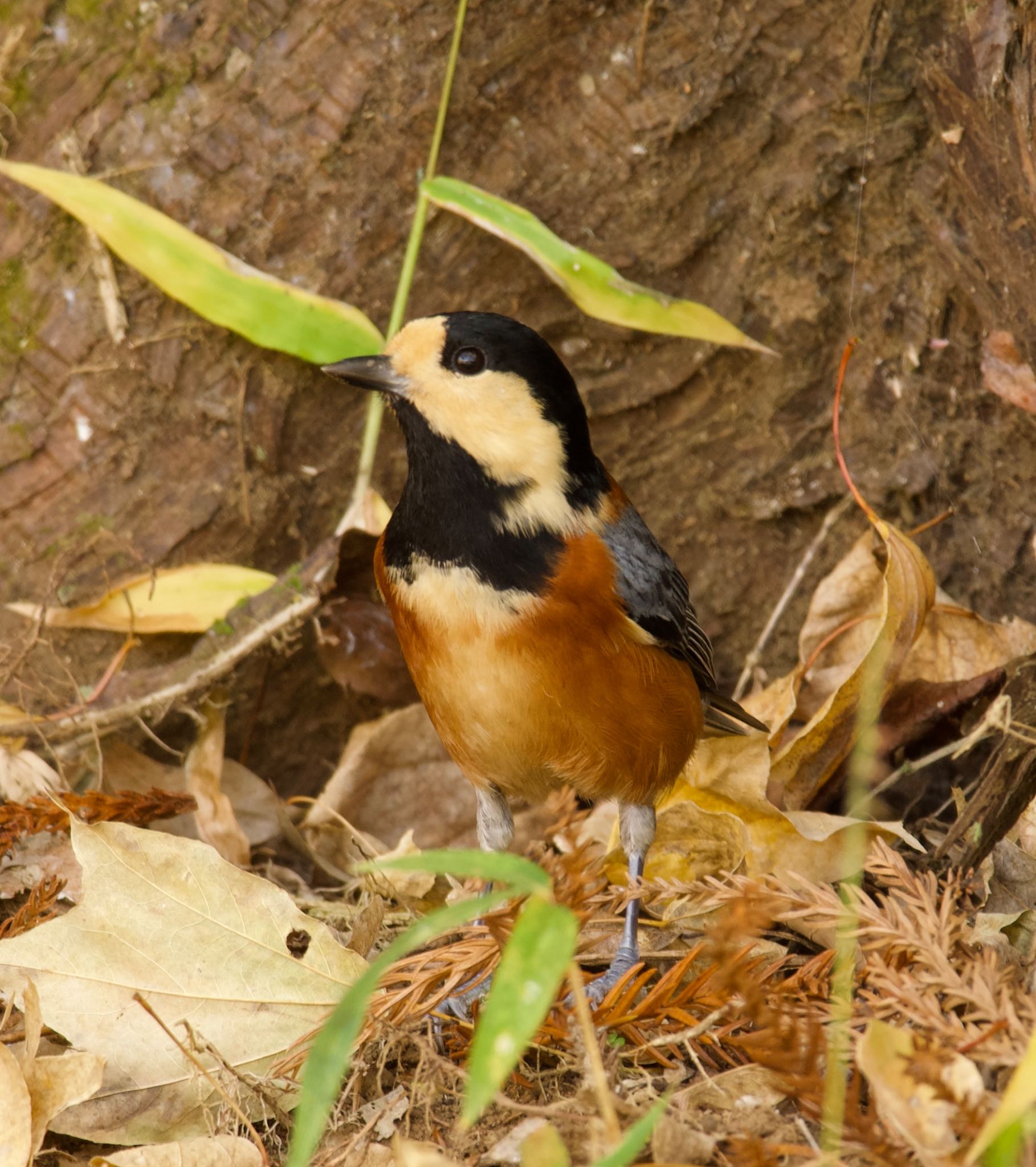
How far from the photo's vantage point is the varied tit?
2.93m

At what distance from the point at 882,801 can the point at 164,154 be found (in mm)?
2853

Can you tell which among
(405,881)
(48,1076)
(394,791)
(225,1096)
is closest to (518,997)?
(225,1096)

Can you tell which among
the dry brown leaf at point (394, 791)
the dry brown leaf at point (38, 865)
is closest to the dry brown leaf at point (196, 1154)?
the dry brown leaf at point (38, 865)

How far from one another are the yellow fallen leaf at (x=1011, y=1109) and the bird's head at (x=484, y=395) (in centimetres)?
169

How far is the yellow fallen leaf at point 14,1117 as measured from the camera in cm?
219

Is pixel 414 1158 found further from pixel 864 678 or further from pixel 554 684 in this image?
pixel 864 678

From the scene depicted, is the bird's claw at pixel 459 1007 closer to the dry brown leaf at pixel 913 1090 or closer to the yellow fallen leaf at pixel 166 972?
the yellow fallen leaf at pixel 166 972

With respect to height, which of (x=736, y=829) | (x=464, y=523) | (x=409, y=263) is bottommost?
(x=736, y=829)

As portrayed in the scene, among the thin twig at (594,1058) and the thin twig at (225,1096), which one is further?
the thin twig at (225,1096)

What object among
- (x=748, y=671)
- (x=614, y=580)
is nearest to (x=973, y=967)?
(x=614, y=580)

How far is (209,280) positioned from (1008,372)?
2.34 metres

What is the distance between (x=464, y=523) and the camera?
2979 mm

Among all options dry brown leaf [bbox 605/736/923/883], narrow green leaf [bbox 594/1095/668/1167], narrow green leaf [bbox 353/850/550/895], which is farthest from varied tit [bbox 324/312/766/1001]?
narrow green leaf [bbox 353/850/550/895]

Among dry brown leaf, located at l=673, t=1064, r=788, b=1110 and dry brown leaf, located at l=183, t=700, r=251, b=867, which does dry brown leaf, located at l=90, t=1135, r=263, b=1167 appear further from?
dry brown leaf, located at l=183, t=700, r=251, b=867
